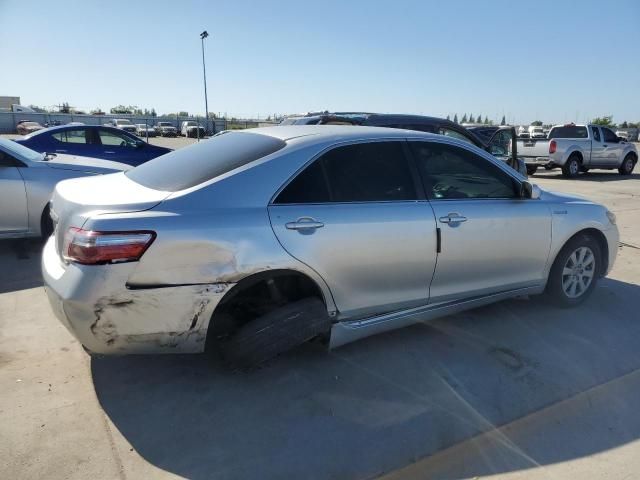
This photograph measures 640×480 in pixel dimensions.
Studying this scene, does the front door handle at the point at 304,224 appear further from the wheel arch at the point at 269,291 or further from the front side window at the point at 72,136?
the front side window at the point at 72,136

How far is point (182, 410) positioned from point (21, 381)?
42.5 inches

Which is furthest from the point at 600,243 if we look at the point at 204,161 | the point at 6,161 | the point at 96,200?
the point at 6,161

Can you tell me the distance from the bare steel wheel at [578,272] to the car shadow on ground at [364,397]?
43 cm

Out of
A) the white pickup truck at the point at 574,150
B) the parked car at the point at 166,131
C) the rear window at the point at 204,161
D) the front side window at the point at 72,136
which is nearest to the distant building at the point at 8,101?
the parked car at the point at 166,131

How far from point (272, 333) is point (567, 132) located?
16995 millimetres

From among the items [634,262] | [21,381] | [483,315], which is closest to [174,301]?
[21,381]

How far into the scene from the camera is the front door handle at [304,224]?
282 centimetres

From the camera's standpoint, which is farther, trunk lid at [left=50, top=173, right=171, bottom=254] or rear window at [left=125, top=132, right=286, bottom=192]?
rear window at [left=125, top=132, right=286, bottom=192]

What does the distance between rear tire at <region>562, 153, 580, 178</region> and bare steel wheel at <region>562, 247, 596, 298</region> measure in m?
13.4

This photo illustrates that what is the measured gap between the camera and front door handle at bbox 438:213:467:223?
335 centimetres

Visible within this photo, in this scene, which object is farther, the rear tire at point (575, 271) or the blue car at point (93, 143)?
the blue car at point (93, 143)

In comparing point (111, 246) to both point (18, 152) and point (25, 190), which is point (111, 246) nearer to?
point (25, 190)

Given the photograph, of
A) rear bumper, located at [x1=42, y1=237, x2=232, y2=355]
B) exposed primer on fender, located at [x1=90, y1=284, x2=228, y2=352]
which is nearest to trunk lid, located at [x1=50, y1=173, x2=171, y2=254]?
rear bumper, located at [x1=42, y1=237, x2=232, y2=355]

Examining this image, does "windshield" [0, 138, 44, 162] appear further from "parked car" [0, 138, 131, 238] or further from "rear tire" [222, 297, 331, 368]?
"rear tire" [222, 297, 331, 368]
